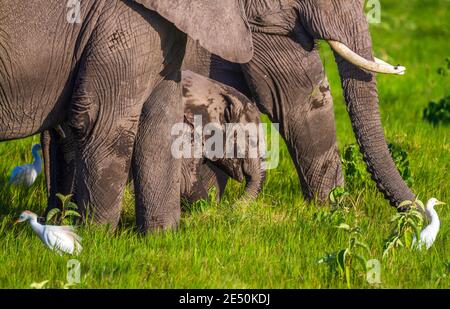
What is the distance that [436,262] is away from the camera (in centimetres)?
793

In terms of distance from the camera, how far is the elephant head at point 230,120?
363 inches

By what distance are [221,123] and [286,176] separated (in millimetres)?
1022

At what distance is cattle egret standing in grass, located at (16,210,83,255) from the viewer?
776 cm

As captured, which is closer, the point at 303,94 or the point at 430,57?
the point at 303,94

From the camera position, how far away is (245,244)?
8109mm

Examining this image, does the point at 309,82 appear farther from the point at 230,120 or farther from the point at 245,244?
the point at 245,244

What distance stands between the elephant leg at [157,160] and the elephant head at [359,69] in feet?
3.28

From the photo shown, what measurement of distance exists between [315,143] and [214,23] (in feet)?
4.77

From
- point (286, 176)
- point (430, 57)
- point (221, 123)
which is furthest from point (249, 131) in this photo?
point (430, 57)

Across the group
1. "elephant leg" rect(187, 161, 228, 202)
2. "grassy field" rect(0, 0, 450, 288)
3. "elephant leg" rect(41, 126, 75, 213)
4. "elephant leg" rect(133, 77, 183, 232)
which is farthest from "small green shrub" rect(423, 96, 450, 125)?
"elephant leg" rect(133, 77, 183, 232)

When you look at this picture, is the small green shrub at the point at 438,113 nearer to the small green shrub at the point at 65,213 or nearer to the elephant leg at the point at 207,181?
the elephant leg at the point at 207,181

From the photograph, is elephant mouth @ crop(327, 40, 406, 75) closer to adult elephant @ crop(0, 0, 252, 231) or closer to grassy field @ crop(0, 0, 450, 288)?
adult elephant @ crop(0, 0, 252, 231)

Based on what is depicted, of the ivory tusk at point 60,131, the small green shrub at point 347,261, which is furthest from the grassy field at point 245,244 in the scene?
the ivory tusk at point 60,131
